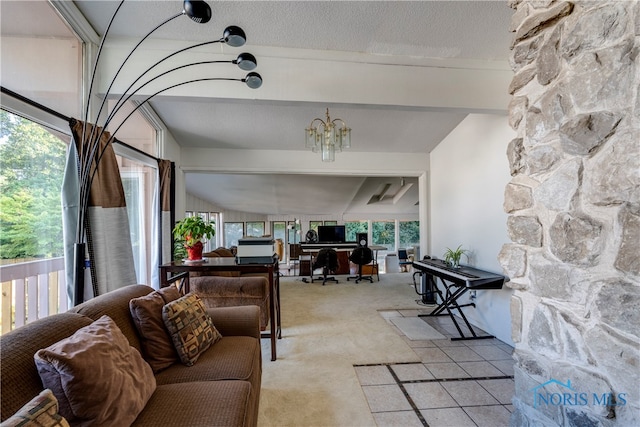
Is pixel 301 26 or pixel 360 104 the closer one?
pixel 301 26

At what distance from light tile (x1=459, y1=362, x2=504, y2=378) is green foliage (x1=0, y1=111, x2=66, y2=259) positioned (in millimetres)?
3223

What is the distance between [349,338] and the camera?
3.11 meters

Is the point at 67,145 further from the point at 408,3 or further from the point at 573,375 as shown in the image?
the point at 573,375

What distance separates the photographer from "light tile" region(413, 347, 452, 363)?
261 cm

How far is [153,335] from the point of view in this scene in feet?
5.10

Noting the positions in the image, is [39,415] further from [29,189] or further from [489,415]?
[489,415]

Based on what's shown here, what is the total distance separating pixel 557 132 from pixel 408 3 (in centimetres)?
132

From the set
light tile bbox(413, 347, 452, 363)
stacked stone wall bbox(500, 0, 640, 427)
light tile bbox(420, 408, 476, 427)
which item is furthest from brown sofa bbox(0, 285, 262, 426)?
light tile bbox(413, 347, 452, 363)

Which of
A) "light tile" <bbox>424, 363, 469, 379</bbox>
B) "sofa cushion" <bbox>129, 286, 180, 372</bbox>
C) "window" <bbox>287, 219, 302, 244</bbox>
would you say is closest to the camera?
"sofa cushion" <bbox>129, 286, 180, 372</bbox>

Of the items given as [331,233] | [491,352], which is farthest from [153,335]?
[331,233]

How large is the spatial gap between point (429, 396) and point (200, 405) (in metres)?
1.64

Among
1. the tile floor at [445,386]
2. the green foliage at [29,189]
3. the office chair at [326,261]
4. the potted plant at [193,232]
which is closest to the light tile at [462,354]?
the tile floor at [445,386]

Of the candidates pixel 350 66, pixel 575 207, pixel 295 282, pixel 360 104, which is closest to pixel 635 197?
pixel 575 207

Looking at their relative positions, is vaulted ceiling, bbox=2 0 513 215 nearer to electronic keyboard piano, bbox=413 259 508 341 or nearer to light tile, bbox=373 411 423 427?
electronic keyboard piano, bbox=413 259 508 341
